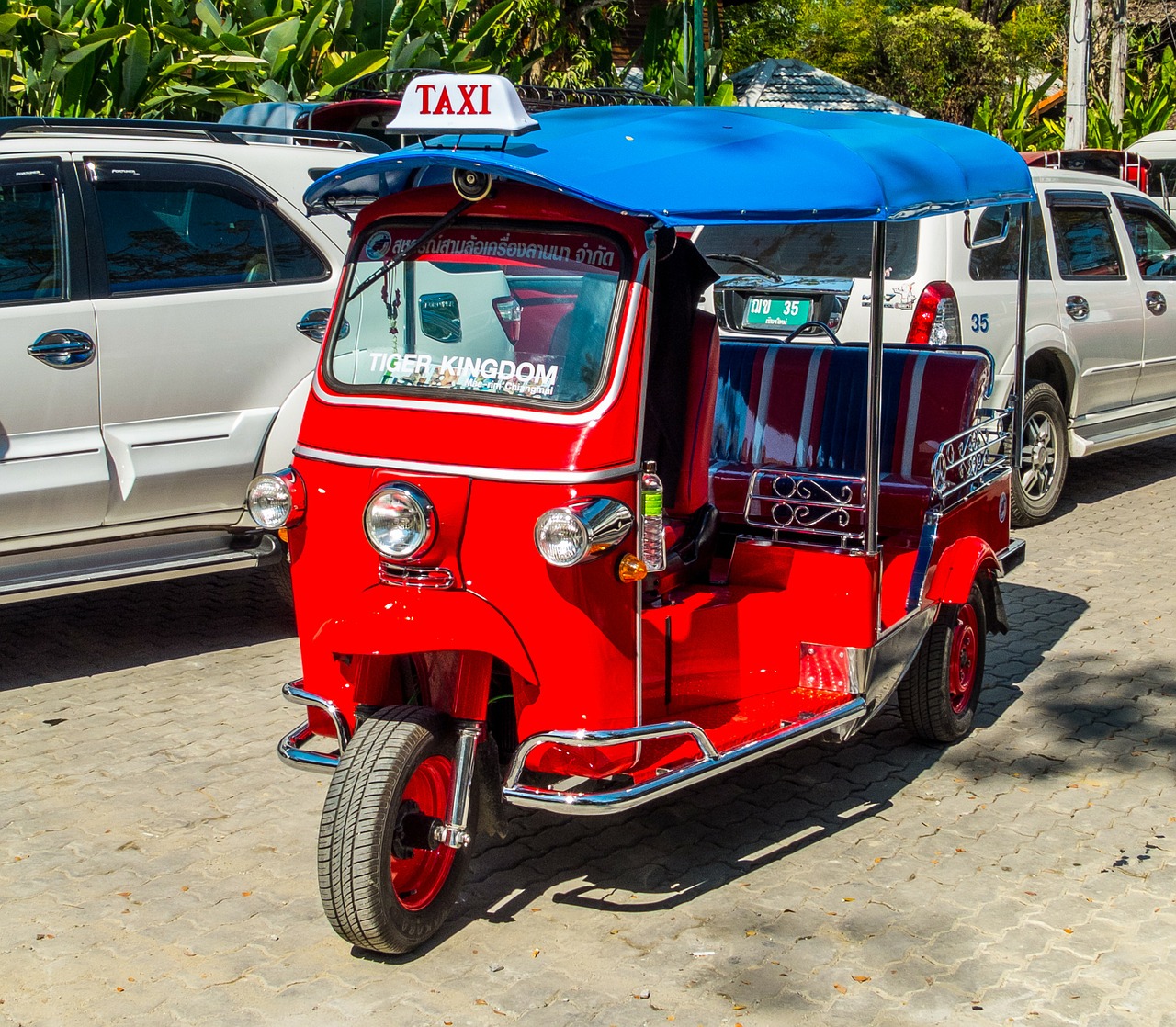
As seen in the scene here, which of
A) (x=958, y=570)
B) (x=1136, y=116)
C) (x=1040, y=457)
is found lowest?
(x=1040, y=457)

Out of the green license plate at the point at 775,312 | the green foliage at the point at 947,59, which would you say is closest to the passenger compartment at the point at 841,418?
the green license plate at the point at 775,312

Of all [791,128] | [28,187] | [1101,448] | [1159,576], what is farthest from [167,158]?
[1101,448]

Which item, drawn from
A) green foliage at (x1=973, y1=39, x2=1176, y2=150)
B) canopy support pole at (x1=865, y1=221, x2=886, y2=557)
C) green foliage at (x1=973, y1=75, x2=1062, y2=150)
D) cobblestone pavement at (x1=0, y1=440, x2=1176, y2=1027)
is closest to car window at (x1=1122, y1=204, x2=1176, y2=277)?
cobblestone pavement at (x1=0, y1=440, x2=1176, y2=1027)

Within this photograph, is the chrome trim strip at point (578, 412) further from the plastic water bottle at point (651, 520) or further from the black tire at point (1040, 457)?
the black tire at point (1040, 457)

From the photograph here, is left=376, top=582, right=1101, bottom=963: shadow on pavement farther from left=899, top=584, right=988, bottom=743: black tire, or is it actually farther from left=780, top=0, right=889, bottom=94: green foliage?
left=780, top=0, right=889, bottom=94: green foliage

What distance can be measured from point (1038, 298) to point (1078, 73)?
9.78 meters

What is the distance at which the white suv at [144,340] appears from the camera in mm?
5664

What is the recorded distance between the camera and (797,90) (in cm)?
2169

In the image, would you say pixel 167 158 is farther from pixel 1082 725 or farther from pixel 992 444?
pixel 1082 725

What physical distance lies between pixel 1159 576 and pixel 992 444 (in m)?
2.33

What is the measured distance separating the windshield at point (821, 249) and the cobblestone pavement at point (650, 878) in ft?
8.13

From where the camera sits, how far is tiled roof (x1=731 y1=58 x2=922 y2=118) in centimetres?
2155

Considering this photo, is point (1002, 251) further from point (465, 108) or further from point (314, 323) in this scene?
point (465, 108)

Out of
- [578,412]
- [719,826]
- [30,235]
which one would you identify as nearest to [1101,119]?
[30,235]
